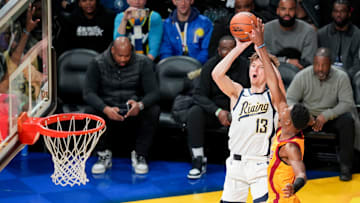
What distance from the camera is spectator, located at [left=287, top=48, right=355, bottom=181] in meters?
6.65

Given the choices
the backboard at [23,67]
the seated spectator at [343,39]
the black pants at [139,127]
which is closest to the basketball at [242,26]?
the backboard at [23,67]

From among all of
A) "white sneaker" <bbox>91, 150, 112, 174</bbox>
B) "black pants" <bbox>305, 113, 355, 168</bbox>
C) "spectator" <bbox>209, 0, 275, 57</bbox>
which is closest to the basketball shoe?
"white sneaker" <bbox>91, 150, 112, 174</bbox>

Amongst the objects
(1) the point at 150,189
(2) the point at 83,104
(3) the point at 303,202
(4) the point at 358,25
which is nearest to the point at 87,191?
(1) the point at 150,189

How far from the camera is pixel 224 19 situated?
7.51 meters

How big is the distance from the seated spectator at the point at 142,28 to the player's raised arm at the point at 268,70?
3.09 m

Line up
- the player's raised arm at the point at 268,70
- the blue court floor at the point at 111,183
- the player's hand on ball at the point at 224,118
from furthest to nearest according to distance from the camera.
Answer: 1. the player's hand on ball at the point at 224,118
2. the blue court floor at the point at 111,183
3. the player's raised arm at the point at 268,70

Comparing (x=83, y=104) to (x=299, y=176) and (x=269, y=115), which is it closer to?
(x=269, y=115)

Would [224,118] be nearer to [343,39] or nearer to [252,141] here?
[252,141]

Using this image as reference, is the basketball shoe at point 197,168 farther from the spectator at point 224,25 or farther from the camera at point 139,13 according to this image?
the camera at point 139,13

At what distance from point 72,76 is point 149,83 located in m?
1.37

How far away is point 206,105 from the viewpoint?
672 centimetres

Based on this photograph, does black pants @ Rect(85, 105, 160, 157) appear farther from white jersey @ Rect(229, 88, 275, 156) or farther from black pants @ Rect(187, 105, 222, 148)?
white jersey @ Rect(229, 88, 275, 156)

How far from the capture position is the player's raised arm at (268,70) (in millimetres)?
4684

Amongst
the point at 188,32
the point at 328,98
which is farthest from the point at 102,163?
the point at 328,98
